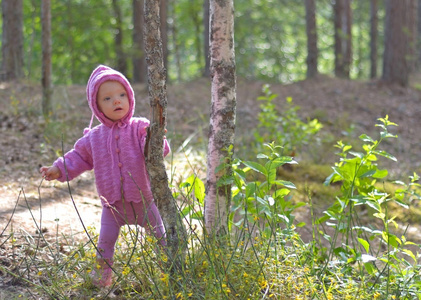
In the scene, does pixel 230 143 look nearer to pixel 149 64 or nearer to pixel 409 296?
pixel 149 64

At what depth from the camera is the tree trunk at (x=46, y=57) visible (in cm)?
714

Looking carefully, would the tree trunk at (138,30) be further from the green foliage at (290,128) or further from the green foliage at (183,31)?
the green foliage at (290,128)

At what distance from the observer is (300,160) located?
697 cm

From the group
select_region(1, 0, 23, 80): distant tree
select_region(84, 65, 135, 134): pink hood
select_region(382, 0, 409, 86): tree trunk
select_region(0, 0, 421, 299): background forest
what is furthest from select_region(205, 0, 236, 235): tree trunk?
select_region(382, 0, 409, 86): tree trunk

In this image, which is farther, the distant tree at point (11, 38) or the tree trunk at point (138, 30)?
the tree trunk at point (138, 30)

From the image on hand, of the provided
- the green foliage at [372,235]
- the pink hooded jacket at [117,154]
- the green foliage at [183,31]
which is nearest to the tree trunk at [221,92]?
the pink hooded jacket at [117,154]

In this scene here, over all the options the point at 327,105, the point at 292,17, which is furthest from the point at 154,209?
the point at 292,17

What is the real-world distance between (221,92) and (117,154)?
80 centimetres

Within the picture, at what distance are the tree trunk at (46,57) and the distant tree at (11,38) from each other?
12.2 ft

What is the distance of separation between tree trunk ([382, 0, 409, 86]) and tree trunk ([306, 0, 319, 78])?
1.78 m

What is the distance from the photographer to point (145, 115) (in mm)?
8133

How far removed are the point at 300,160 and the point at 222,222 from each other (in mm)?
3843

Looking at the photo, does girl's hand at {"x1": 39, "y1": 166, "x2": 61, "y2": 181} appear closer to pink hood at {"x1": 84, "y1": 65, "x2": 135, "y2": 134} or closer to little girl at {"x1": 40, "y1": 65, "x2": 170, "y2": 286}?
little girl at {"x1": 40, "y1": 65, "x2": 170, "y2": 286}

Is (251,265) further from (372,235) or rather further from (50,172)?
(50,172)
